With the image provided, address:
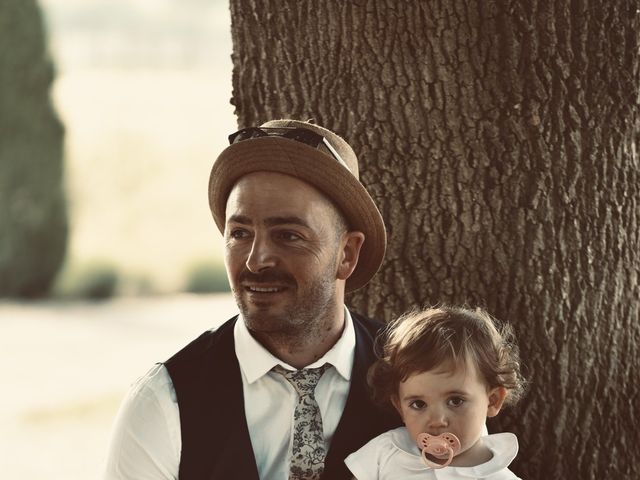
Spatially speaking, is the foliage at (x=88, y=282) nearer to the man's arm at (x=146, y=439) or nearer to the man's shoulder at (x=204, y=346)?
the man's shoulder at (x=204, y=346)

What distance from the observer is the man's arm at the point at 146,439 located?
8.32 ft

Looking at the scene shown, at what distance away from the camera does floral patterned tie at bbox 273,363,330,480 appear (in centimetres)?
263

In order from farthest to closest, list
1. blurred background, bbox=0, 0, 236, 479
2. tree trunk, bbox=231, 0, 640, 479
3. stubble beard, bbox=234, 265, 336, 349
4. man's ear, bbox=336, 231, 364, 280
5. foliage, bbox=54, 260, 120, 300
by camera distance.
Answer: foliage, bbox=54, 260, 120, 300, blurred background, bbox=0, 0, 236, 479, tree trunk, bbox=231, 0, 640, 479, man's ear, bbox=336, 231, 364, 280, stubble beard, bbox=234, 265, 336, 349

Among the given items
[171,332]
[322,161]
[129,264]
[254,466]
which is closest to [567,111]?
[322,161]

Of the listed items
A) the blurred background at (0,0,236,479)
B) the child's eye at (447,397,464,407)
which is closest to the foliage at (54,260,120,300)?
the blurred background at (0,0,236,479)

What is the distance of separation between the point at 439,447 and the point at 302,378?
1.36 feet

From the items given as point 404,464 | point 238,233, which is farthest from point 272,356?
point 404,464

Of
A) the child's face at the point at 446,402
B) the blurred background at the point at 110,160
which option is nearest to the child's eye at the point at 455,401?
the child's face at the point at 446,402

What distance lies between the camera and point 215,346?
8.89 feet

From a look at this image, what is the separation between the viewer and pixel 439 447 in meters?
2.48

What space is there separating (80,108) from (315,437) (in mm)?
10808

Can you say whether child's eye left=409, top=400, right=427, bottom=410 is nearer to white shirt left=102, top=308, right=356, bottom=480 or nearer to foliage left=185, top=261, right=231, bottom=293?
white shirt left=102, top=308, right=356, bottom=480

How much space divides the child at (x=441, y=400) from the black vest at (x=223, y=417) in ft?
0.26

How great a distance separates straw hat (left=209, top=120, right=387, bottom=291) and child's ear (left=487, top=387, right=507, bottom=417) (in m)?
0.51
